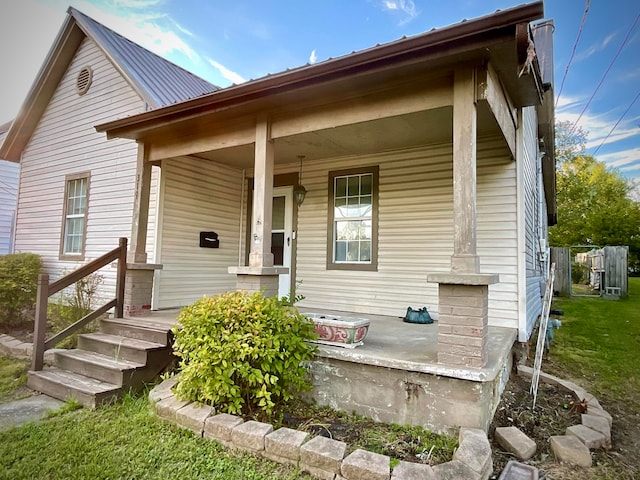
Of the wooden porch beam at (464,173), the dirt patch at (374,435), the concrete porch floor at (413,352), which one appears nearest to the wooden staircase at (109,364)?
the dirt patch at (374,435)

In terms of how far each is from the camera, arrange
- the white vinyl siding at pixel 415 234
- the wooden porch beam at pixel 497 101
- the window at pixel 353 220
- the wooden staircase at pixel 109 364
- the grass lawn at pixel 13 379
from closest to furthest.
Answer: the wooden porch beam at pixel 497 101, the wooden staircase at pixel 109 364, the grass lawn at pixel 13 379, the white vinyl siding at pixel 415 234, the window at pixel 353 220

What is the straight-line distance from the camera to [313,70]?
3.32 metres

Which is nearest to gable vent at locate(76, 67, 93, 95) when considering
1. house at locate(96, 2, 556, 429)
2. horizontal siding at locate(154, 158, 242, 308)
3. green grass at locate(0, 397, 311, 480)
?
house at locate(96, 2, 556, 429)

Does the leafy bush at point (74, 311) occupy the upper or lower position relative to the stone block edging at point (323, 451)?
upper

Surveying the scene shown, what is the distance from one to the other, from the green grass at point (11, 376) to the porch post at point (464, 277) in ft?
13.6

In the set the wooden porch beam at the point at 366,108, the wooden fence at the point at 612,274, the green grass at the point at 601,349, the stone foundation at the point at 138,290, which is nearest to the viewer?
the wooden porch beam at the point at 366,108

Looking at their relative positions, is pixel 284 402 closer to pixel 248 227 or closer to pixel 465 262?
pixel 465 262

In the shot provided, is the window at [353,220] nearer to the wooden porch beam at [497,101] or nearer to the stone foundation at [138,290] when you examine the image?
the wooden porch beam at [497,101]

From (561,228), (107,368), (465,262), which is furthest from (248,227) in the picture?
(561,228)

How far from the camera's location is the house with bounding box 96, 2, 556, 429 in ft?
9.01

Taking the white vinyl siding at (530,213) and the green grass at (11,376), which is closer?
the green grass at (11,376)

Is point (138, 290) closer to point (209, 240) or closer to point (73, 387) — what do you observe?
point (209, 240)

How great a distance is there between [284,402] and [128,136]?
4.13 meters

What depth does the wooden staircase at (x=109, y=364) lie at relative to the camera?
343 cm
